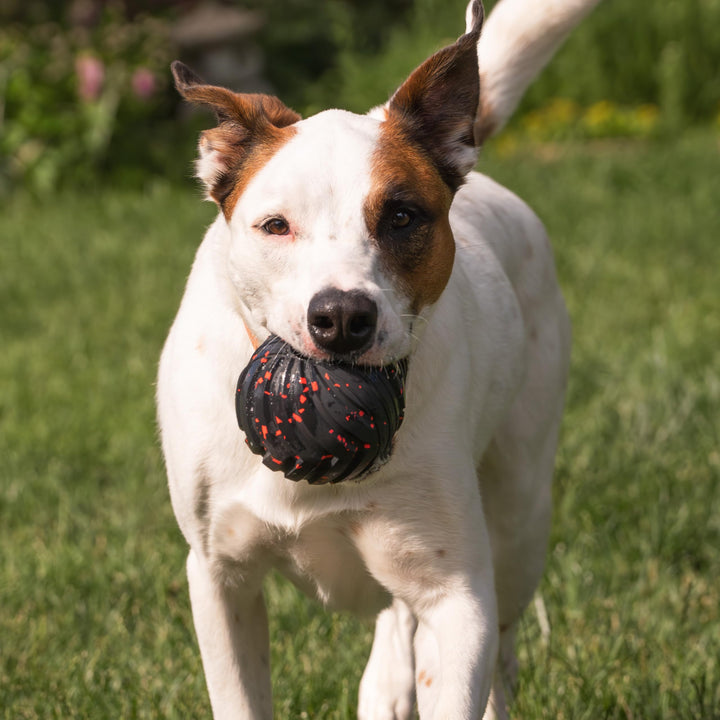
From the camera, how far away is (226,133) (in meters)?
2.93

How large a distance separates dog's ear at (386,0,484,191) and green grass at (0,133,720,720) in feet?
4.91

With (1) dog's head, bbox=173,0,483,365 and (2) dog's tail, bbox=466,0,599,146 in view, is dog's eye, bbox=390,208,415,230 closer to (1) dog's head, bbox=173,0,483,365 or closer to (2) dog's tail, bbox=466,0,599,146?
(1) dog's head, bbox=173,0,483,365

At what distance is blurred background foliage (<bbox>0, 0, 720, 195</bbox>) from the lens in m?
11.8

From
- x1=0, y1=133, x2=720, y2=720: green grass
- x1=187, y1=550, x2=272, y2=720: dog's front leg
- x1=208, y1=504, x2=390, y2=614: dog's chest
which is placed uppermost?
x1=208, y1=504, x2=390, y2=614: dog's chest

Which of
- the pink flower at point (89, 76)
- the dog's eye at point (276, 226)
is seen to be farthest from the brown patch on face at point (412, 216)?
the pink flower at point (89, 76)

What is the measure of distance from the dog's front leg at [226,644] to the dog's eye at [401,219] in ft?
3.16

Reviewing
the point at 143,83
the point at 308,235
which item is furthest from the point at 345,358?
the point at 143,83

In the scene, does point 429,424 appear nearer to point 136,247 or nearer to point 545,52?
point 545,52

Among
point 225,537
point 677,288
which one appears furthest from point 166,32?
point 225,537

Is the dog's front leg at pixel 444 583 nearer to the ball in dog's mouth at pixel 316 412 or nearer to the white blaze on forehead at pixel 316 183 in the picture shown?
the ball in dog's mouth at pixel 316 412

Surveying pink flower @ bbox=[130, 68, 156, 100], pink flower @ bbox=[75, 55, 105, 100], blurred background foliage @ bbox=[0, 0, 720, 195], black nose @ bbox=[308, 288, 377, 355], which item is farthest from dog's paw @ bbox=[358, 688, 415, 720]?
pink flower @ bbox=[130, 68, 156, 100]

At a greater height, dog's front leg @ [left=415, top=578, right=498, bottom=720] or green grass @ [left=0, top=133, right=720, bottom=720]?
dog's front leg @ [left=415, top=578, right=498, bottom=720]

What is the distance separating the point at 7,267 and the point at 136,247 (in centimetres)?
90

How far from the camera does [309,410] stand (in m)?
2.64
